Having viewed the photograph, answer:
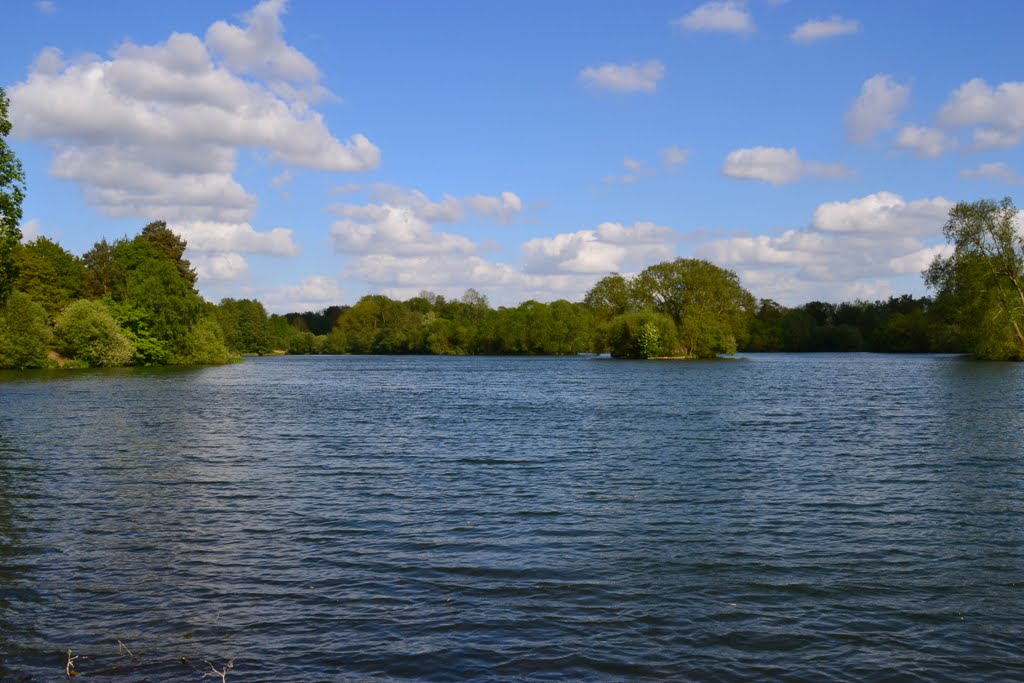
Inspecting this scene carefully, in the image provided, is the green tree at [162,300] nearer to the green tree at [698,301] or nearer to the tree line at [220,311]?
the tree line at [220,311]

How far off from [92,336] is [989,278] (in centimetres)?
10183

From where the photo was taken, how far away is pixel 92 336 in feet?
304

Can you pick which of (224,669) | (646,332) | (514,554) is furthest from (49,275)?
(224,669)

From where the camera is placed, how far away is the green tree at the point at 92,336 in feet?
301

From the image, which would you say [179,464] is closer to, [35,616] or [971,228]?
[35,616]

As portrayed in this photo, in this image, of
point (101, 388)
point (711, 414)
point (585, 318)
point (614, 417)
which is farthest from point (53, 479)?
point (585, 318)

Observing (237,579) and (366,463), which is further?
(366,463)

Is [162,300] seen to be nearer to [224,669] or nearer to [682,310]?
[682,310]

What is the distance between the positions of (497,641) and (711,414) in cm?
3349

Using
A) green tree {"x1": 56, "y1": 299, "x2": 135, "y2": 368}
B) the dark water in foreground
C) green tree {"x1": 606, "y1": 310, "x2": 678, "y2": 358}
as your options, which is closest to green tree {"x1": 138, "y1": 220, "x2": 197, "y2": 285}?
green tree {"x1": 56, "y1": 299, "x2": 135, "y2": 368}

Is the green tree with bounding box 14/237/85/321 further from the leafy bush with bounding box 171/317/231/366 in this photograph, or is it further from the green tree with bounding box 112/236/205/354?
the leafy bush with bounding box 171/317/231/366

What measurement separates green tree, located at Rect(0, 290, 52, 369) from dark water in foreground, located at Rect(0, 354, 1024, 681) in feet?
191

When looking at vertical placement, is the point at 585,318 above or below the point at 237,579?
above

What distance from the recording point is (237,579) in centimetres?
1370
